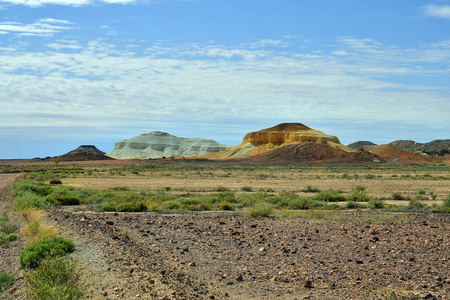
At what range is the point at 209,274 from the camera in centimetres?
992

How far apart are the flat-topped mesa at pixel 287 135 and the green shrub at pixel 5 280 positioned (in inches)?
5584

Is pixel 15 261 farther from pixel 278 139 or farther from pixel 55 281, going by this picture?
pixel 278 139

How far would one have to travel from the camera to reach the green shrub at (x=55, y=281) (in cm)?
761

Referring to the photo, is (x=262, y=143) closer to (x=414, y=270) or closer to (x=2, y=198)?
(x=2, y=198)

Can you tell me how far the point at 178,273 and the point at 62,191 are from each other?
23977mm

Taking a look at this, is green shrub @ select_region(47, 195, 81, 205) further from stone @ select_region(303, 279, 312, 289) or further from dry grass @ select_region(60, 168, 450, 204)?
stone @ select_region(303, 279, 312, 289)

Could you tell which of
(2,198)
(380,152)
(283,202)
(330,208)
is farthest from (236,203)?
(380,152)

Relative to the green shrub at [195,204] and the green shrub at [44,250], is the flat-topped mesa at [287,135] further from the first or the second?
the green shrub at [44,250]

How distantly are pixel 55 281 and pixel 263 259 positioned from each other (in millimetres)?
4826

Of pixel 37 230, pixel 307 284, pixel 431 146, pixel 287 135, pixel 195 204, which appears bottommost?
pixel 307 284

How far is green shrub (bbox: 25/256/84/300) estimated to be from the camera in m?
7.61

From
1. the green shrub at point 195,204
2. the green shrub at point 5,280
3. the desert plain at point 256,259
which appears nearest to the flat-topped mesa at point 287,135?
the green shrub at point 195,204

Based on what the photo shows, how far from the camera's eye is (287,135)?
15850 centimetres

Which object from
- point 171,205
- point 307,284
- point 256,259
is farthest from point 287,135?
point 307,284
